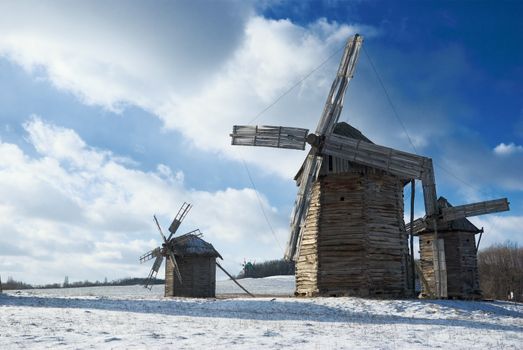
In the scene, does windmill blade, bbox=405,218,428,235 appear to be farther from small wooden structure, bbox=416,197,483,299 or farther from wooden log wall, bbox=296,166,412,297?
wooden log wall, bbox=296,166,412,297

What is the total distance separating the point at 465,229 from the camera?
32.4 metres

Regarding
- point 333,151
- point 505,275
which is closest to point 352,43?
point 333,151

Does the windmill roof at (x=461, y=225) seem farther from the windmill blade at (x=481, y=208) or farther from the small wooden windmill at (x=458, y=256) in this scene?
the windmill blade at (x=481, y=208)

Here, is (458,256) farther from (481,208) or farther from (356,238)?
(356,238)

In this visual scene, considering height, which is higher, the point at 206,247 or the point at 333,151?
the point at 333,151

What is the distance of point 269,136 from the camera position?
2425 cm

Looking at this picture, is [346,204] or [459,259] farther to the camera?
[459,259]

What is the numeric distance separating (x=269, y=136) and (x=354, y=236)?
6166 mm

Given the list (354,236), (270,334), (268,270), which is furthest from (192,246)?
(268,270)

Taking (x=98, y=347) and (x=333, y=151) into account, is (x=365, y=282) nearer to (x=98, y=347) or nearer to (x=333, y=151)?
(x=333, y=151)

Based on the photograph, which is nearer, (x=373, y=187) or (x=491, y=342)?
(x=491, y=342)

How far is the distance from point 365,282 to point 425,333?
9.52 m

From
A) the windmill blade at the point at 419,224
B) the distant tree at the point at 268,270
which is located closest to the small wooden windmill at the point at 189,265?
the windmill blade at the point at 419,224

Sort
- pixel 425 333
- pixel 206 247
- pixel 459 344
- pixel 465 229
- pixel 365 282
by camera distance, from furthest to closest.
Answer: pixel 206 247, pixel 465 229, pixel 365 282, pixel 425 333, pixel 459 344
